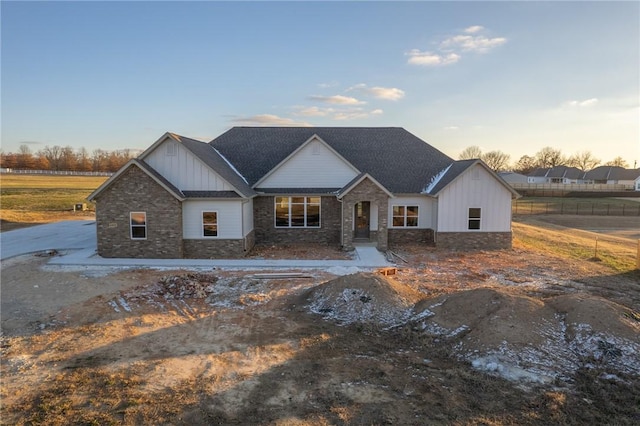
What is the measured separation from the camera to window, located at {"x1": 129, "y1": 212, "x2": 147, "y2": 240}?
63.3ft

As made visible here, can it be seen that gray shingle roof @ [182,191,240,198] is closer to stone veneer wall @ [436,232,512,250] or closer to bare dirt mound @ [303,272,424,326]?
bare dirt mound @ [303,272,424,326]

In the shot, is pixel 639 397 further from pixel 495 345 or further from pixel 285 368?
pixel 285 368

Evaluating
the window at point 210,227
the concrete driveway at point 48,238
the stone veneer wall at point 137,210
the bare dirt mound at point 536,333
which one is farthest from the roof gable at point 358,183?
the concrete driveway at point 48,238

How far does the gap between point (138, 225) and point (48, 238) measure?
8864mm

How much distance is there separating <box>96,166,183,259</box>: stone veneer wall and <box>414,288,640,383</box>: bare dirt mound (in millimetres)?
12778

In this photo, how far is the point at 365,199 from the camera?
846 inches

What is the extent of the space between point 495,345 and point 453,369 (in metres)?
1.38

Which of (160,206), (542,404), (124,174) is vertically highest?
(124,174)

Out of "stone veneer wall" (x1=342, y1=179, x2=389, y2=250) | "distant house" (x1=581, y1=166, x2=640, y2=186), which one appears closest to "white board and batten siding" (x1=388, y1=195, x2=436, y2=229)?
"stone veneer wall" (x1=342, y1=179, x2=389, y2=250)

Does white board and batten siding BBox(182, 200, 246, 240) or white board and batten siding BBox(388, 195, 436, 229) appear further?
white board and batten siding BBox(388, 195, 436, 229)

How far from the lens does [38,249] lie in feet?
67.9

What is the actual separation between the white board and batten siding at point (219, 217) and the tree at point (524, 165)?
→ 139 m

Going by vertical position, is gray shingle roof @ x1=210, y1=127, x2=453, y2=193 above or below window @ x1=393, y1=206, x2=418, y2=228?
above

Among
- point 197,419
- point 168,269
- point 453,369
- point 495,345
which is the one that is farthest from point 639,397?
point 168,269
